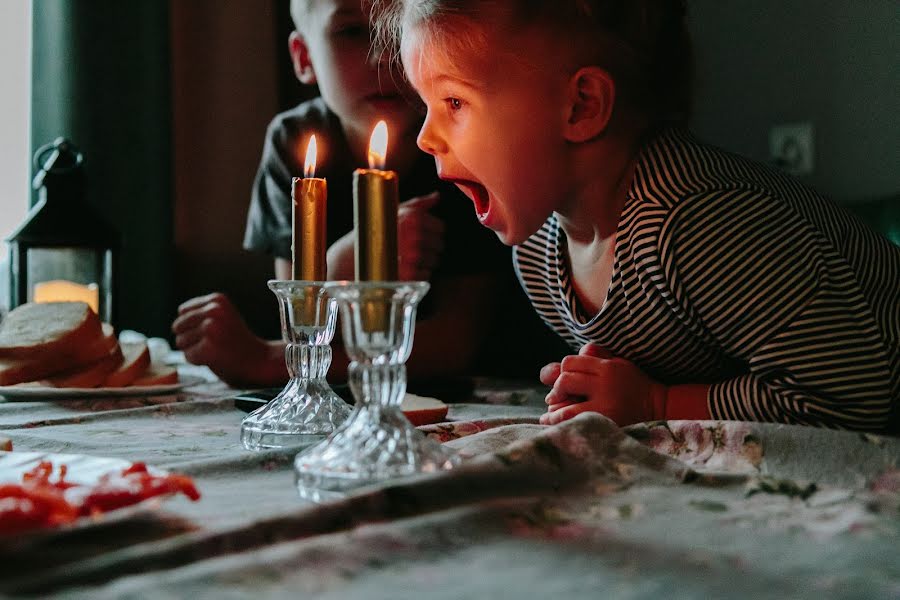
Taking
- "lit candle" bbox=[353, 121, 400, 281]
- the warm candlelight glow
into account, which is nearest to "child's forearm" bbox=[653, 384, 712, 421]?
"lit candle" bbox=[353, 121, 400, 281]

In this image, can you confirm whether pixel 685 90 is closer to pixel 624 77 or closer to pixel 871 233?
pixel 624 77

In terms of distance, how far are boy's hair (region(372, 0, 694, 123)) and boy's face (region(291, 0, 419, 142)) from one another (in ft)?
1.24

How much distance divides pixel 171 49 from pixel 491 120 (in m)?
1.89

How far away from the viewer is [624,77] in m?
0.97

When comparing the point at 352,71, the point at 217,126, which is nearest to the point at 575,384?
the point at 352,71

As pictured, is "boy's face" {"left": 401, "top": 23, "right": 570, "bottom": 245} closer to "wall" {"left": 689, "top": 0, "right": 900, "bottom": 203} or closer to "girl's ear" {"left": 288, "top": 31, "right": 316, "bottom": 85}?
"wall" {"left": 689, "top": 0, "right": 900, "bottom": 203}

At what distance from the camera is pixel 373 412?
Answer: 568 millimetres

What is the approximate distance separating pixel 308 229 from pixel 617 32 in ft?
1.36

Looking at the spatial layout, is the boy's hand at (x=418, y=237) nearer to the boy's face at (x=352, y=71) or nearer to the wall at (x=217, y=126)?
the boy's face at (x=352, y=71)

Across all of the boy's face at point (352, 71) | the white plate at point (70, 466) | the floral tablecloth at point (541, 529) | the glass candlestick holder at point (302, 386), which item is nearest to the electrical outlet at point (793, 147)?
the boy's face at point (352, 71)

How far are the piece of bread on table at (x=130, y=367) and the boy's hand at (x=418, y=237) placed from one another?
1.29 feet

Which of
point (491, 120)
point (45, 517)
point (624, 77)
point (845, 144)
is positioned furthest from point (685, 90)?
point (45, 517)

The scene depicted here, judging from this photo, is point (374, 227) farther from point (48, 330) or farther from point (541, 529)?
point (48, 330)

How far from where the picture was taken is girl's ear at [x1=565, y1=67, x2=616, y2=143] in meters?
0.93
